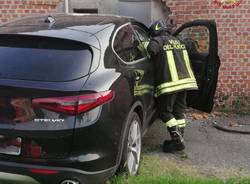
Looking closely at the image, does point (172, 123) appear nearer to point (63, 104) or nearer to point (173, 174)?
point (173, 174)

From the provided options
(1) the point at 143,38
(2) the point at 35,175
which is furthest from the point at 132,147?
(1) the point at 143,38

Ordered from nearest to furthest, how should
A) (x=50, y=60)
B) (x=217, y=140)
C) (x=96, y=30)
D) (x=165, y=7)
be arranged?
(x=50, y=60) < (x=96, y=30) < (x=217, y=140) < (x=165, y=7)

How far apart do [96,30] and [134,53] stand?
89 centimetres

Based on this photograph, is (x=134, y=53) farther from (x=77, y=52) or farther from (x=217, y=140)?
(x=217, y=140)

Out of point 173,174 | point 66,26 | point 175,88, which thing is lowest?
point 173,174

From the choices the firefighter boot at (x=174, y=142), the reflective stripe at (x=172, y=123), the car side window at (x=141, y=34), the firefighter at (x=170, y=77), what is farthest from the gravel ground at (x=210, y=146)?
the car side window at (x=141, y=34)

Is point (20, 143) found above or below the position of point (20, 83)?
below

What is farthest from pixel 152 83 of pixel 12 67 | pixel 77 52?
pixel 12 67

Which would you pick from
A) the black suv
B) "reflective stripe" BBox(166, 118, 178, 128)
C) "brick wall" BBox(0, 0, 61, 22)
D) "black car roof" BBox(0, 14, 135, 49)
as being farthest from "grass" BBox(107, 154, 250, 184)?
"brick wall" BBox(0, 0, 61, 22)

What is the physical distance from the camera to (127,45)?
4.87 m

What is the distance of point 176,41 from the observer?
18.3ft

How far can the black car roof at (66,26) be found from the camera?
13.2ft

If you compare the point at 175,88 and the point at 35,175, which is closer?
the point at 35,175

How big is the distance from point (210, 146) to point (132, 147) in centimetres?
177
